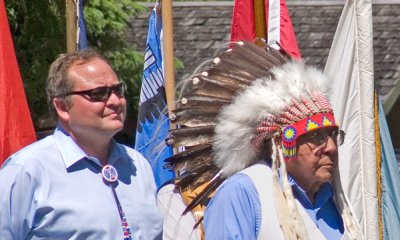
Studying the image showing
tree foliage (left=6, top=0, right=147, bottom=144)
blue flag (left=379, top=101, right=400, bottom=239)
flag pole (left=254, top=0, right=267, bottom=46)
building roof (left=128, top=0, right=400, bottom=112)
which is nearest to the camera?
blue flag (left=379, top=101, right=400, bottom=239)

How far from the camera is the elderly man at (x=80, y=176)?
361 cm

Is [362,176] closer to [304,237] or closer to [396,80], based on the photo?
[304,237]

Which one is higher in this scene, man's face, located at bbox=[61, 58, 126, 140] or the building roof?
man's face, located at bbox=[61, 58, 126, 140]

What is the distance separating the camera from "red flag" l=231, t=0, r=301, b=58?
578 centimetres

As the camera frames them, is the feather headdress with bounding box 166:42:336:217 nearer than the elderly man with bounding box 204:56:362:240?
No

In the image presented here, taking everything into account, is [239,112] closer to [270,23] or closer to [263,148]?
[263,148]

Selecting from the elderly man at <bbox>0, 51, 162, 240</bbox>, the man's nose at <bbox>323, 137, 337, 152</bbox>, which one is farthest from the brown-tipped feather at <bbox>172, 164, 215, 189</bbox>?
the man's nose at <bbox>323, 137, 337, 152</bbox>

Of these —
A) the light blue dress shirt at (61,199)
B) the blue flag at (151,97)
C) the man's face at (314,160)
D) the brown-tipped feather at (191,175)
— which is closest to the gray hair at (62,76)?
the light blue dress shirt at (61,199)

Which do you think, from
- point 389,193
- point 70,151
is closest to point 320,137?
point 70,151

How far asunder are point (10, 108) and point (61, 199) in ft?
5.46

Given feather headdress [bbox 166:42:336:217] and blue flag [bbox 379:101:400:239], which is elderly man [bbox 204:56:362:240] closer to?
feather headdress [bbox 166:42:336:217]

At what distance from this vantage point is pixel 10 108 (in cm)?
520

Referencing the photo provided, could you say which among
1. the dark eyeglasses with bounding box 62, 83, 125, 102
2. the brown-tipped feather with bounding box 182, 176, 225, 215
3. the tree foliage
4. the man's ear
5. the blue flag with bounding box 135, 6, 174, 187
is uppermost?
the dark eyeglasses with bounding box 62, 83, 125, 102

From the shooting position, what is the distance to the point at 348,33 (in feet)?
18.7
